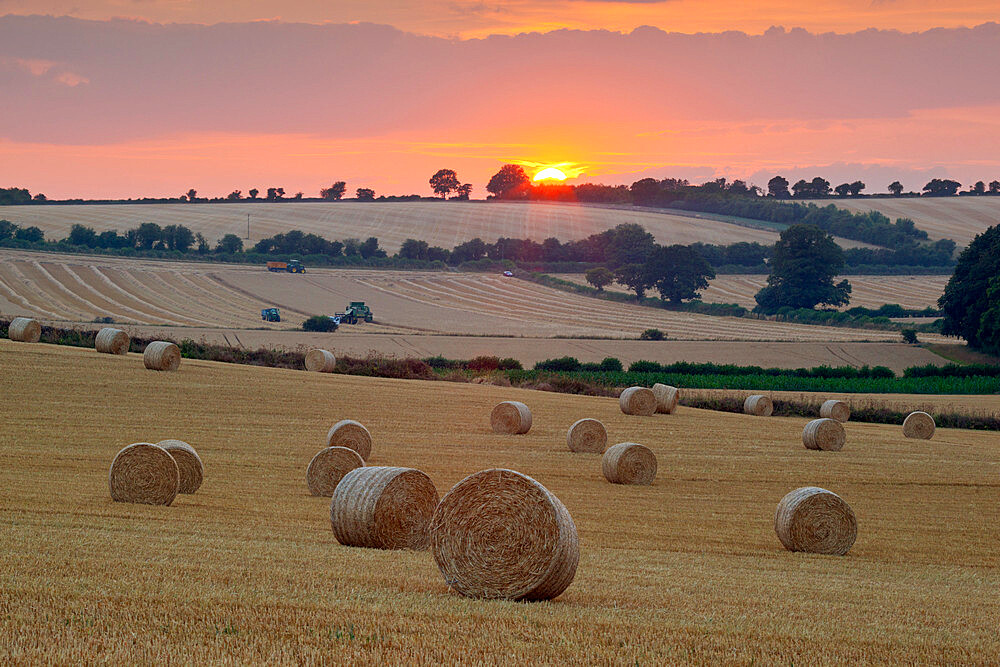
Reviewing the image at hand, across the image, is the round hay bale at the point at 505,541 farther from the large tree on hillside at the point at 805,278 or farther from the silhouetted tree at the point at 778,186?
the silhouetted tree at the point at 778,186

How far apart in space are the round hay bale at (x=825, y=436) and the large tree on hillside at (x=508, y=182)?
150 meters

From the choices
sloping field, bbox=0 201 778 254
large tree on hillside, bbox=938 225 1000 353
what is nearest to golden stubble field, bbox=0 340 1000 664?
large tree on hillside, bbox=938 225 1000 353

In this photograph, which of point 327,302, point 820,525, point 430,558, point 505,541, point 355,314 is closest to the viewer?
point 505,541

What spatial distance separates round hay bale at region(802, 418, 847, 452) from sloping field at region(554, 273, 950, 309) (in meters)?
68.9

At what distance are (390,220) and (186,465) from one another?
381ft

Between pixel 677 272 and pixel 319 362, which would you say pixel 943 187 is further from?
pixel 319 362

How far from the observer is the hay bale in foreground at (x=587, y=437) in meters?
26.9

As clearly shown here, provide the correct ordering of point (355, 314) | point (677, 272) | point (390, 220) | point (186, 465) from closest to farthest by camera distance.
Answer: point (186, 465), point (355, 314), point (677, 272), point (390, 220)

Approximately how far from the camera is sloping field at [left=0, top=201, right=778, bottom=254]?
384ft

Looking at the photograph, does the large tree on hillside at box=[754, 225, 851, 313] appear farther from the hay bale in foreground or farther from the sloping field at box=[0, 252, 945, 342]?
the hay bale in foreground

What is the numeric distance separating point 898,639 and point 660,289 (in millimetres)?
90963

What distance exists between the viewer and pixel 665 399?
36.4 m

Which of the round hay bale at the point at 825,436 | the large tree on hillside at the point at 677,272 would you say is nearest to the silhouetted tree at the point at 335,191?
the large tree on hillside at the point at 677,272

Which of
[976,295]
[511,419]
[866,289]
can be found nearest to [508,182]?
[866,289]
